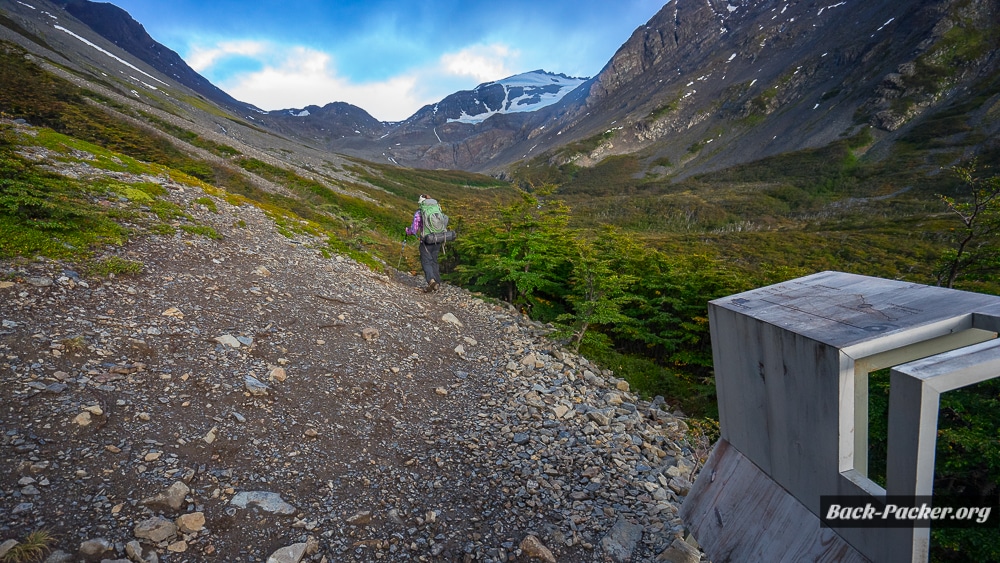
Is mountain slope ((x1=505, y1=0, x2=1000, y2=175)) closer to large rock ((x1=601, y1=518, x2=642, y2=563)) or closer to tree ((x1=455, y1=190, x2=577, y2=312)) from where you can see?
tree ((x1=455, y1=190, x2=577, y2=312))

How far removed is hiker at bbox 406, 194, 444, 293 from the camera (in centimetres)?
1084

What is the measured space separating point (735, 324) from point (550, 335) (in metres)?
6.37

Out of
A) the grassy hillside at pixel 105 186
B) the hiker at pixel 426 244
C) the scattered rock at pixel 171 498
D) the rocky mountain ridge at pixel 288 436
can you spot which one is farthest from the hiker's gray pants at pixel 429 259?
the scattered rock at pixel 171 498

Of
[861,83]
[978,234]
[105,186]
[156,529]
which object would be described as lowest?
[156,529]

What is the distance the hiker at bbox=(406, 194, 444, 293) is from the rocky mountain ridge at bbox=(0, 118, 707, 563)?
3.77 m

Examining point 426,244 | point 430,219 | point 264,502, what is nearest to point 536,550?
point 264,502

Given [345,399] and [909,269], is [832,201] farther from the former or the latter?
[345,399]

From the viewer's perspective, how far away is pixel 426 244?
1128 centimetres

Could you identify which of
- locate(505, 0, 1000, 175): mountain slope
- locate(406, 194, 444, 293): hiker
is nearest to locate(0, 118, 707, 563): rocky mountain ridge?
locate(406, 194, 444, 293): hiker

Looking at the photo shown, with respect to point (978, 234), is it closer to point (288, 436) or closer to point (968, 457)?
point (968, 457)

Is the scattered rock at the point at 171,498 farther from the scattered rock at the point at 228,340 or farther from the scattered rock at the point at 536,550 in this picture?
the scattered rock at the point at 536,550

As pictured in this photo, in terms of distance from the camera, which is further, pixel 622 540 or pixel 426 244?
pixel 426 244

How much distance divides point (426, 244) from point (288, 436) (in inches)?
297

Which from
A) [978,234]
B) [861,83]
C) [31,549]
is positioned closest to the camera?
[31,549]
